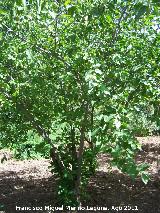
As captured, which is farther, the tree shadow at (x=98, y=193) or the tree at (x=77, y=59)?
the tree shadow at (x=98, y=193)

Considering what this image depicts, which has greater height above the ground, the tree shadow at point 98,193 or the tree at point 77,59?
the tree at point 77,59

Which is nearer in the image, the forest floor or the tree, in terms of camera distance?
the tree

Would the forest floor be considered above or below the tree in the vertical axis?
below

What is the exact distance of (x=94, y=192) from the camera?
6.27 metres

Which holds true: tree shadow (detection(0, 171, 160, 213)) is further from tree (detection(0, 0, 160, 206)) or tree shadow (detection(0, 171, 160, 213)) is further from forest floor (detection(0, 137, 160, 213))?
tree (detection(0, 0, 160, 206))

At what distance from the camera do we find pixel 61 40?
Result: 4.30 meters

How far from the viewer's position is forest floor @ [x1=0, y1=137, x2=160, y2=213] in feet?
18.7

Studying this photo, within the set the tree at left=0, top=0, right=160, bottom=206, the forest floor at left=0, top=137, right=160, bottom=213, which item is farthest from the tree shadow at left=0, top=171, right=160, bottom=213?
the tree at left=0, top=0, right=160, bottom=206

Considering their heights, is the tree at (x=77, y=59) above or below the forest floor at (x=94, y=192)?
above

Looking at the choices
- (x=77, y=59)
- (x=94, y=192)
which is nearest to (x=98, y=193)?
(x=94, y=192)

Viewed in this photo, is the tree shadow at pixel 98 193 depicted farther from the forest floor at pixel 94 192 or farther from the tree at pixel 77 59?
the tree at pixel 77 59

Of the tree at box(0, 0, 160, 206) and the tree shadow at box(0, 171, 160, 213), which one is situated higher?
the tree at box(0, 0, 160, 206)

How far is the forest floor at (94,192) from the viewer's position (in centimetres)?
571

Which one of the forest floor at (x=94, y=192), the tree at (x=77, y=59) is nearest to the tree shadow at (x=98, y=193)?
the forest floor at (x=94, y=192)
